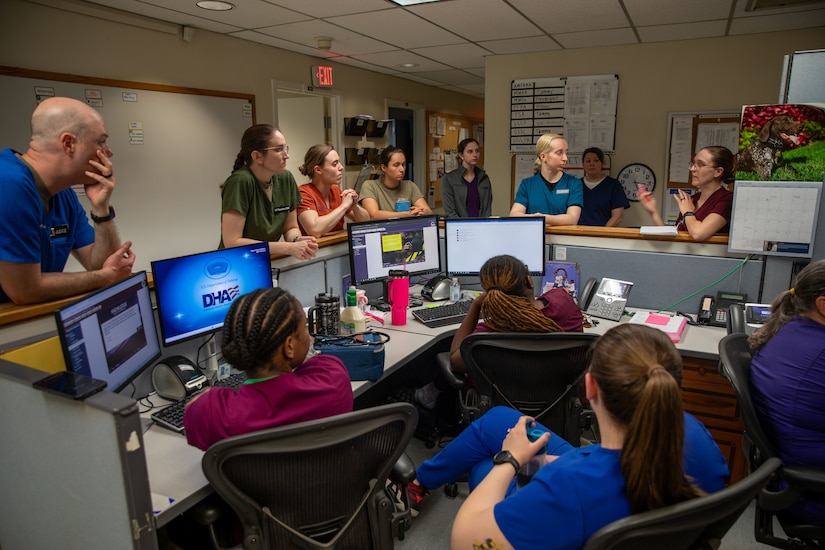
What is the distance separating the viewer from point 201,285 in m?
1.88

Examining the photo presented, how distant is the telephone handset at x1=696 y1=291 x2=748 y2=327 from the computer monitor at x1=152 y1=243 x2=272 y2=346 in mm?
1974

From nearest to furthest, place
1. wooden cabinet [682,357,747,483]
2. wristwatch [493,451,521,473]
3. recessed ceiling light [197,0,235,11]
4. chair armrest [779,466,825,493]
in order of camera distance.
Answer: wristwatch [493,451,521,473] → chair armrest [779,466,825,493] → wooden cabinet [682,357,747,483] → recessed ceiling light [197,0,235,11]

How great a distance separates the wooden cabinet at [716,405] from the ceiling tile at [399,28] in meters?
2.73

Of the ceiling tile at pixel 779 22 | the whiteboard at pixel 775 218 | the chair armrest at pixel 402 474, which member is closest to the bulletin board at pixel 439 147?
the ceiling tile at pixel 779 22

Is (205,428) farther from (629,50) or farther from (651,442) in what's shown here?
(629,50)

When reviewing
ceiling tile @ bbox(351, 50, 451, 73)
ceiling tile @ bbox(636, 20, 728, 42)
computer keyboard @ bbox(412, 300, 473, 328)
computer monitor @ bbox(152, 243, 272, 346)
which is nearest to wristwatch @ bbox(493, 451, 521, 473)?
computer monitor @ bbox(152, 243, 272, 346)

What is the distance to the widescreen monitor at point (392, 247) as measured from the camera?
270 centimetres

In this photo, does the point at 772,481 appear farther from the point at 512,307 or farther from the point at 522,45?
the point at 522,45

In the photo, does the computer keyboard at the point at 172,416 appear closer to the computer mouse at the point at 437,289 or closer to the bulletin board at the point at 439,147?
the computer mouse at the point at 437,289

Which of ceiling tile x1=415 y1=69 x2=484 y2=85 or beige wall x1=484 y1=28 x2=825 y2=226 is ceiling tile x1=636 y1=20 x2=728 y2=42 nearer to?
beige wall x1=484 y1=28 x2=825 y2=226

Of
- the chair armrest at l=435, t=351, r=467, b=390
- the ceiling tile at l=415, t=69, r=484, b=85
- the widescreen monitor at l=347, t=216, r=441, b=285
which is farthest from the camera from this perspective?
the ceiling tile at l=415, t=69, r=484, b=85

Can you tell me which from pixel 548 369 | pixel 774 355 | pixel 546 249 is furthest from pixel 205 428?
pixel 546 249

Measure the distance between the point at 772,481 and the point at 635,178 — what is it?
11.9 feet

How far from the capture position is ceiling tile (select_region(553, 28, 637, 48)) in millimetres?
4219
